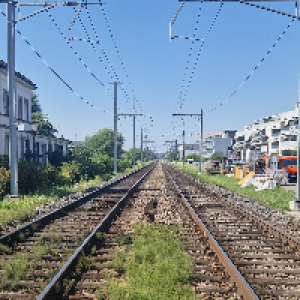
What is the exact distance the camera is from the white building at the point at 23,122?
29688mm

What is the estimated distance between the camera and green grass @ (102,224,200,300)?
5.50 metres

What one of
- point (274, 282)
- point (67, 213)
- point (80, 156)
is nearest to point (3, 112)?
point (80, 156)

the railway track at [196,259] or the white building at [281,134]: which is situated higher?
the white building at [281,134]

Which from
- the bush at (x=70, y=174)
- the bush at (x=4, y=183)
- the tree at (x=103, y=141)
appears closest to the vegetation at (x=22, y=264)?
the bush at (x=4, y=183)

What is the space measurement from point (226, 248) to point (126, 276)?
9.35 feet

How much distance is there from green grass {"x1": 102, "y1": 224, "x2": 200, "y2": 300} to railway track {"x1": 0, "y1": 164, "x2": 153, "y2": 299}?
3.68 ft

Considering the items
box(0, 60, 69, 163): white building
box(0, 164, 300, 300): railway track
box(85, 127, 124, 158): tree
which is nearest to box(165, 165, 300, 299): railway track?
box(0, 164, 300, 300): railway track

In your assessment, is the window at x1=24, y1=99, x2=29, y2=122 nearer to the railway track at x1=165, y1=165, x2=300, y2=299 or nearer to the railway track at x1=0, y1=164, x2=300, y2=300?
the railway track at x1=0, y1=164, x2=300, y2=300

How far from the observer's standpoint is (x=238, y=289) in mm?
5809

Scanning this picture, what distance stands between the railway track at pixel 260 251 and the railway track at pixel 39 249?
10.7 ft

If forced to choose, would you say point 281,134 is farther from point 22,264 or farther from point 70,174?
point 22,264

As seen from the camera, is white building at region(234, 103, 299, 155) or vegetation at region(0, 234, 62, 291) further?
white building at region(234, 103, 299, 155)

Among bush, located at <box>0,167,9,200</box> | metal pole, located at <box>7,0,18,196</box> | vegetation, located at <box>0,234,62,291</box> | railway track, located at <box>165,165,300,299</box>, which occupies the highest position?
metal pole, located at <box>7,0,18,196</box>

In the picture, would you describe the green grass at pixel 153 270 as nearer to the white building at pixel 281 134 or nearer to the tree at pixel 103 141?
the white building at pixel 281 134
